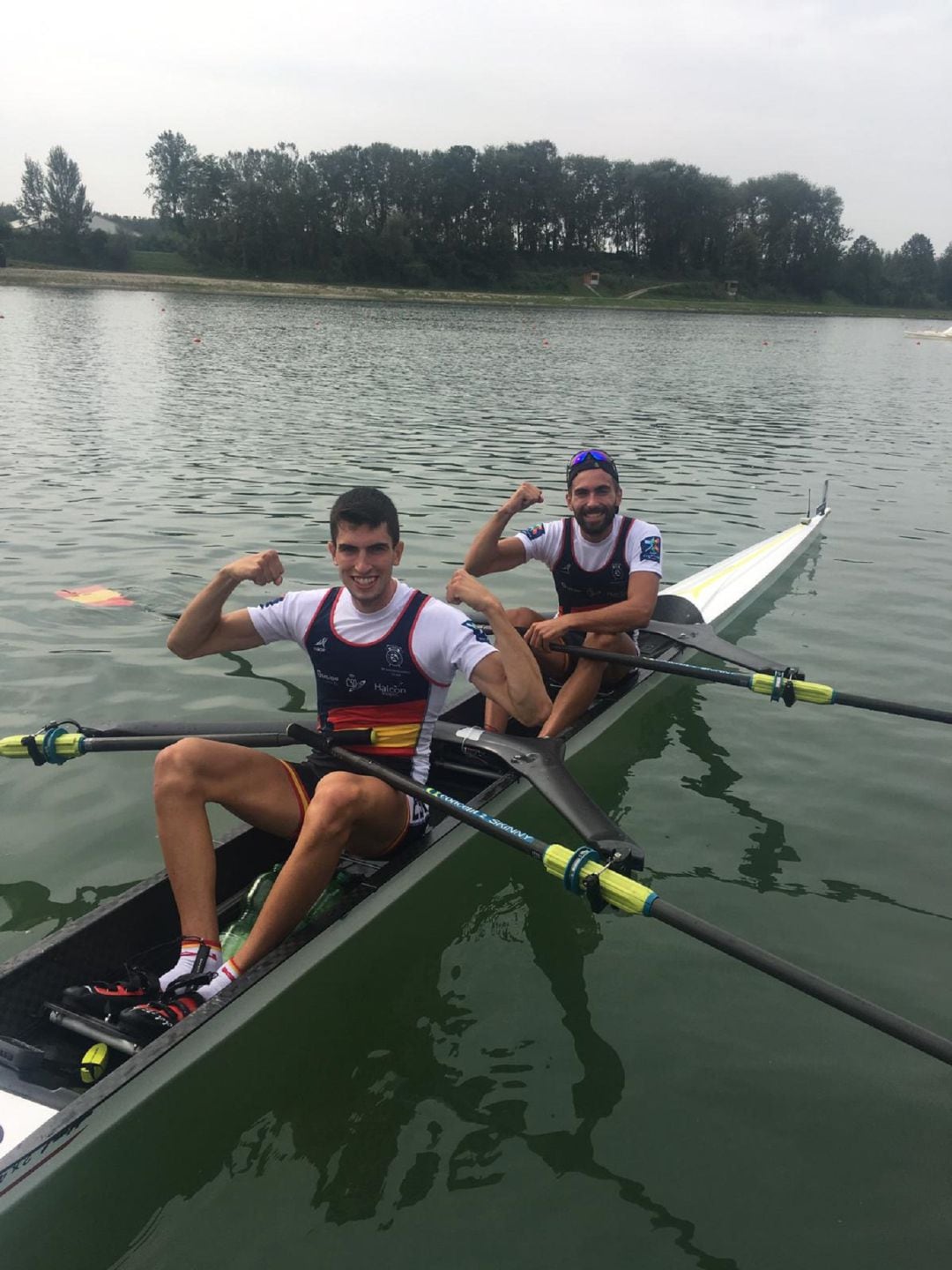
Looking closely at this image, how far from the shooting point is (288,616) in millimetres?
4523

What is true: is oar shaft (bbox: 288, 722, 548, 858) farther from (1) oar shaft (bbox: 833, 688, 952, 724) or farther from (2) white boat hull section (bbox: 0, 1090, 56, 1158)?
(1) oar shaft (bbox: 833, 688, 952, 724)

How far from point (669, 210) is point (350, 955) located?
381 feet

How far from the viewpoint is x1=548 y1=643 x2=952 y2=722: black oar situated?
564 centimetres

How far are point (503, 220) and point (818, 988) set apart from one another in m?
104

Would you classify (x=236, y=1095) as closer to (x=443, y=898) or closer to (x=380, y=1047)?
(x=380, y=1047)

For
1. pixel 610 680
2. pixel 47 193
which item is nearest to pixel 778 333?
pixel 610 680

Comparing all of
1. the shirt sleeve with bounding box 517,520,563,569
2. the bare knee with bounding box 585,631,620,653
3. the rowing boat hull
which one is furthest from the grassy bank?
the rowing boat hull

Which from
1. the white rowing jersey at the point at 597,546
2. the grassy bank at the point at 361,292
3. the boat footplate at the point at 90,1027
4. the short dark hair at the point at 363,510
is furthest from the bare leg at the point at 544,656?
the grassy bank at the point at 361,292

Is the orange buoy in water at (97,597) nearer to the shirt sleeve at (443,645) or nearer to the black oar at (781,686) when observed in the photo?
the black oar at (781,686)

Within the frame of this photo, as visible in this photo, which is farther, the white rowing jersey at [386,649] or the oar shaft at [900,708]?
the oar shaft at [900,708]

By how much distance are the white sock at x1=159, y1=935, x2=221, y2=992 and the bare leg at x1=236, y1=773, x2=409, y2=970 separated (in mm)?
177

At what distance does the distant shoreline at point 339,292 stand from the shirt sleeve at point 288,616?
7058 centimetres

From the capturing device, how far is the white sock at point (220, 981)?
361 cm

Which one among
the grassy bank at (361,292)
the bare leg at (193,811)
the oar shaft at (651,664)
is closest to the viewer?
the bare leg at (193,811)
